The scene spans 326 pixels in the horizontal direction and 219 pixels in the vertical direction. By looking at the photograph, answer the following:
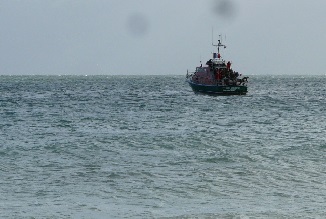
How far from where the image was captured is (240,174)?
20.0m

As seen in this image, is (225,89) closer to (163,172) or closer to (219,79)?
(219,79)

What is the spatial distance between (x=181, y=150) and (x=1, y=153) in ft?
25.4

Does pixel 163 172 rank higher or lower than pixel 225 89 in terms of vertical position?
lower

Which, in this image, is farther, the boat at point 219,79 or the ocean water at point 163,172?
the boat at point 219,79

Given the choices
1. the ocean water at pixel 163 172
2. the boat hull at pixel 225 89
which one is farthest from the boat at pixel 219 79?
the ocean water at pixel 163 172

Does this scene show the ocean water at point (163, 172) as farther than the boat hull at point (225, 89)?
No

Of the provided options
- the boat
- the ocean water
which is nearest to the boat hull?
the boat

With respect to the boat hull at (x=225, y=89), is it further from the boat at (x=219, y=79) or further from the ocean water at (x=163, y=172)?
the ocean water at (x=163, y=172)

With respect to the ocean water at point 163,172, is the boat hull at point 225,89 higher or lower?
higher

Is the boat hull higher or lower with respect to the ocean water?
higher

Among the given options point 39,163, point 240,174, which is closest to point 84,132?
point 39,163

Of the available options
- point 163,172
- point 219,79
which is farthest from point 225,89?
point 163,172

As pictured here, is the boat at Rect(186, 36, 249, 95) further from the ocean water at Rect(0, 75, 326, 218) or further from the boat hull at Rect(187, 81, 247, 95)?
the ocean water at Rect(0, 75, 326, 218)

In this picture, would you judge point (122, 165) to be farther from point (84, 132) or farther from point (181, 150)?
point (84, 132)
